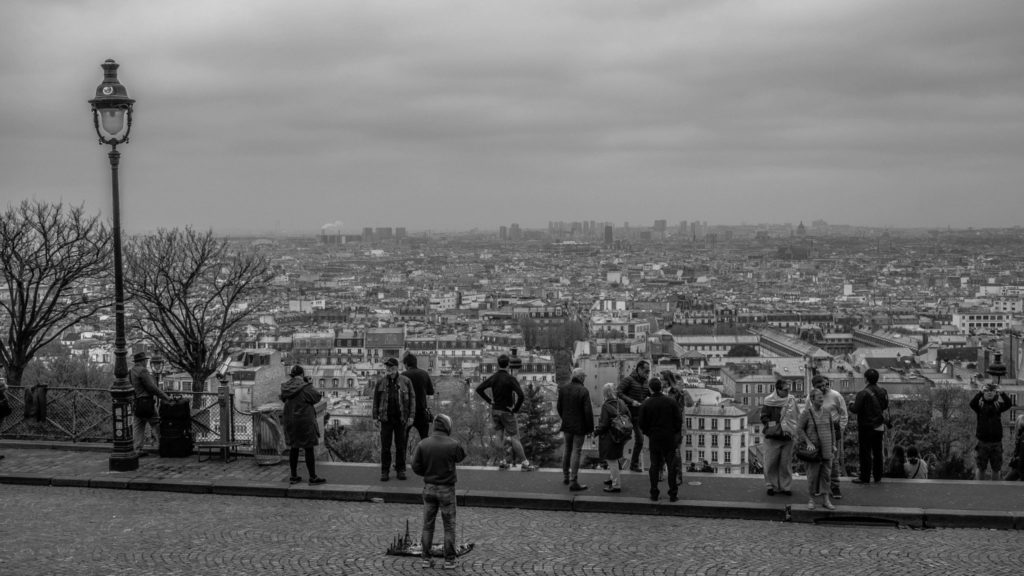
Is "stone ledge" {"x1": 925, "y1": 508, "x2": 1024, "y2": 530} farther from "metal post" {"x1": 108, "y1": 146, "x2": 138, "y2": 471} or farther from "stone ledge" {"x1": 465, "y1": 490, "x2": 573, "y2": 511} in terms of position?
"metal post" {"x1": 108, "y1": 146, "x2": 138, "y2": 471}

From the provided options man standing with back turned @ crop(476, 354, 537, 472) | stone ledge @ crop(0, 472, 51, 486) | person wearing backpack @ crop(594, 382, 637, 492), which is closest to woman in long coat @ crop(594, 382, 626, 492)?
person wearing backpack @ crop(594, 382, 637, 492)

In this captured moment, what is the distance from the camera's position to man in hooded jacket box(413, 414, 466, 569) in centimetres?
1043

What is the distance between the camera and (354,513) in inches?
499

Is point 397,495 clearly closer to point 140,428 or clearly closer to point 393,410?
point 393,410

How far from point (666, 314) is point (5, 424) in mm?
178188

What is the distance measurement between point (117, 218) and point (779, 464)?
28.8ft

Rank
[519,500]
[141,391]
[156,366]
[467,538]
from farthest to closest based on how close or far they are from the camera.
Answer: [156,366] < [141,391] < [519,500] < [467,538]

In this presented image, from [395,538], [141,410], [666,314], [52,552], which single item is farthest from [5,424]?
[666,314]

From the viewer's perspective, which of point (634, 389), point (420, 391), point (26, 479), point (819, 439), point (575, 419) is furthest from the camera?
point (26, 479)

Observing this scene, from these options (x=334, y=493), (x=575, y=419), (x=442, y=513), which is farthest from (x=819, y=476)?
(x=334, y=493)

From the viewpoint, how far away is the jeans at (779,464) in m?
12.8

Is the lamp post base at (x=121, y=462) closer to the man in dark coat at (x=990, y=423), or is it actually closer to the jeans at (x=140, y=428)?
the jeans at (x=140, y=428)

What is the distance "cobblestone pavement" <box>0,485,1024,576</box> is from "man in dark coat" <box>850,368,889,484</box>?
1607 mm

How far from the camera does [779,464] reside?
42.3ft
